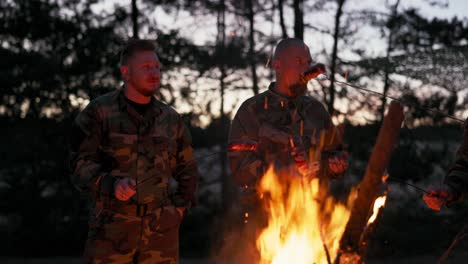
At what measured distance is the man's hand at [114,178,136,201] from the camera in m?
4.09

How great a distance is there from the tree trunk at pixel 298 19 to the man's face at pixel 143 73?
999 centimetres

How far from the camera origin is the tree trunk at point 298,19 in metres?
14.4

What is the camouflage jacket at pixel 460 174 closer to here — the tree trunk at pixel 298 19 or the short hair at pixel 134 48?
the short hair at pixel 134 48

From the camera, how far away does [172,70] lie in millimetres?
14828

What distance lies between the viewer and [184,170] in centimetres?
482

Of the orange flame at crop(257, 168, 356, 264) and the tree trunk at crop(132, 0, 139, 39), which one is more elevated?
the tree trunk at crop(132, 0, 139, 39)

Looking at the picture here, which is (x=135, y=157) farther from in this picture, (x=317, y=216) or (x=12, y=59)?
(x=12, y=59)

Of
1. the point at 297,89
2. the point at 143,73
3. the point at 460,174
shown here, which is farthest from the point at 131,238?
the point at 460,174

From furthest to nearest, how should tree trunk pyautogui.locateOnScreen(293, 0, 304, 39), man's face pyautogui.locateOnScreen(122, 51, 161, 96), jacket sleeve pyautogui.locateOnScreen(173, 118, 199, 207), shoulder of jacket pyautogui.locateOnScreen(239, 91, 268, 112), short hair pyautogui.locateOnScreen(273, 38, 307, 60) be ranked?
tree trunk pyautogui.locateOnScreen(293, 0, 304, 39)
shoulder of jacket pyautogui.locateOnScreen(239, 91, 268, 112)
short hair pyautogui.locateOnScreen(273, 38, 307, 60)
jacket sleeve pyautogui.locateOnScreen(173, 118, 199, 207)
man's face pyautogui.locateOnScreen(122, 51, 161, 96)

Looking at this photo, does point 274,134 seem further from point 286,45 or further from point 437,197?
point 437,197

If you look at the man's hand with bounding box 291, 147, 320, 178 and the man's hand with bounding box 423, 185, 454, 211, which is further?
the man's hand with bounding box 291, 147, 320, 178

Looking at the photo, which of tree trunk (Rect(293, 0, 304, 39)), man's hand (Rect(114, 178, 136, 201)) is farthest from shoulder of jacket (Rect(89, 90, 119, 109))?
tree trunk (Rect(293, 0, 304, 39))

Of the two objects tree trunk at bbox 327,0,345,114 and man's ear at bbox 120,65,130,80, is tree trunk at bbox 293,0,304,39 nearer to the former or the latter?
tree trunk at bbox 327,0,345,114

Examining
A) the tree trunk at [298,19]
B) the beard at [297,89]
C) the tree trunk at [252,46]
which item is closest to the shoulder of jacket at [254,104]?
the beard at [297,89]
